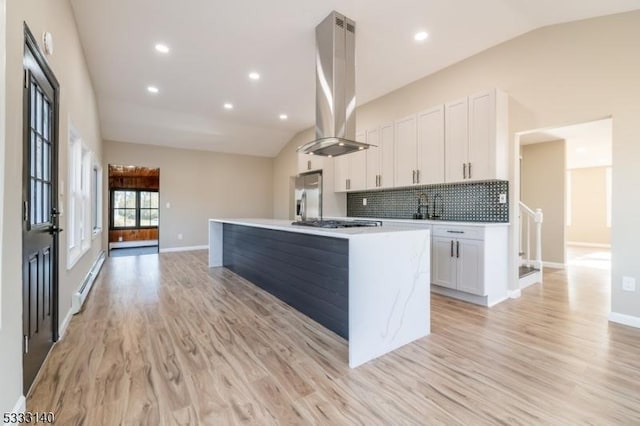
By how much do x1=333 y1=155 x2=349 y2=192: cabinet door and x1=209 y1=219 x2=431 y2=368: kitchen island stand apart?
2.55 meters

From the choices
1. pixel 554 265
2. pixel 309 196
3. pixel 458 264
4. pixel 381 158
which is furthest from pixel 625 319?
pixel 309 196

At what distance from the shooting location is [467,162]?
3.50 metres

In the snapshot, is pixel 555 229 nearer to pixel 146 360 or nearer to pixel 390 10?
pixel 390 10

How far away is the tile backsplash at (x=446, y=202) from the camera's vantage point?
11.8 ft

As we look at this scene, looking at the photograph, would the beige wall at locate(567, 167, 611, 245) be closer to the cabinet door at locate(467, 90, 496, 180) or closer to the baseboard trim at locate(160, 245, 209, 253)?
the cabinet door at locate(467, 90, 496, 180)

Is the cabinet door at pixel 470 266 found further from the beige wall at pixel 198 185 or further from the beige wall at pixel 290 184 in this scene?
the beige wall at pixel 198 185

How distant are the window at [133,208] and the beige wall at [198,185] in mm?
1827

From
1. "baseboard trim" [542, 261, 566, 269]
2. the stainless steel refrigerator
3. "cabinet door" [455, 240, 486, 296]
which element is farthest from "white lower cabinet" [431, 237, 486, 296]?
"baseboard trim" [542, 261, 566, 269]

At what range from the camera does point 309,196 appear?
6.69 m

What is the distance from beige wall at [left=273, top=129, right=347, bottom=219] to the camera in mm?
5777

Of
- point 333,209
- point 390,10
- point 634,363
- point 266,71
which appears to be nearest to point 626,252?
point 634,363

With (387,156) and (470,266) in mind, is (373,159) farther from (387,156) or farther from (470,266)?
(470,266)

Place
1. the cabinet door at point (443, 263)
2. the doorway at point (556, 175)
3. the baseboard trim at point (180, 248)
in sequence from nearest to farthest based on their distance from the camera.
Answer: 1. the cabinet door at point (443, 263)
2. the doorway at point (556, 175)
3. the baseboard trim at point (180, 248)

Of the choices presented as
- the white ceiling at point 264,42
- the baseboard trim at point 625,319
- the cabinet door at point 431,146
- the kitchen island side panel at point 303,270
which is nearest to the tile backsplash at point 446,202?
the cabinet door at point 431,146
